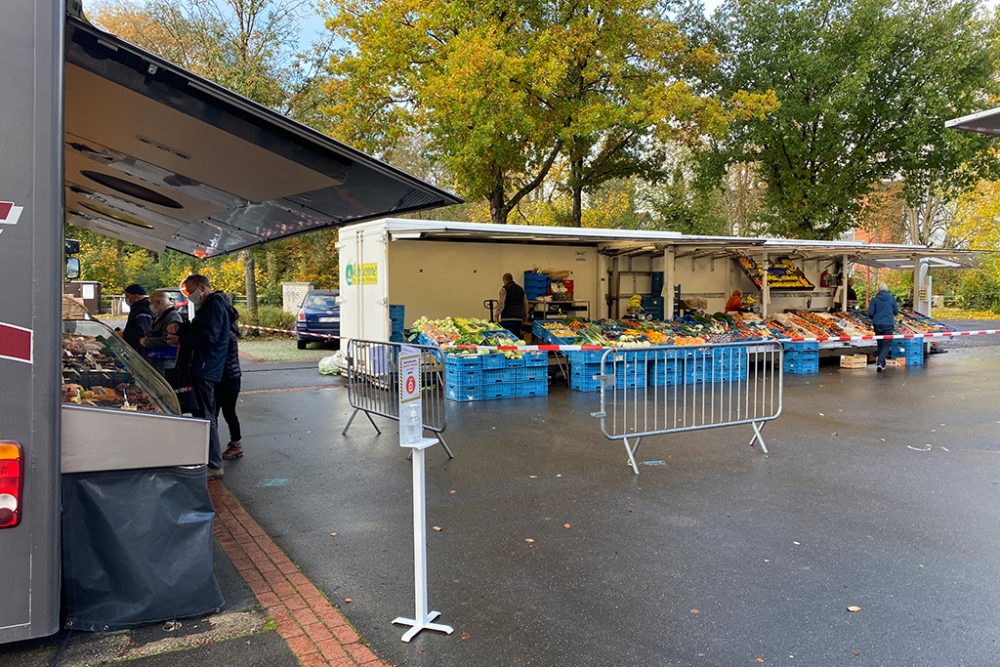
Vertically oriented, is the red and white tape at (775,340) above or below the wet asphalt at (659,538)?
above

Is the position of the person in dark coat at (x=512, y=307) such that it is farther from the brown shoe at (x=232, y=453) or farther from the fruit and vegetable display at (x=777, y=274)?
the fruit and vegetable display at (x=777, y=274)

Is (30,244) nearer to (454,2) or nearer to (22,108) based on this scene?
(22,108)

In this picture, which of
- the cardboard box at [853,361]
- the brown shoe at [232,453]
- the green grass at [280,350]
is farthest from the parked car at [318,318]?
the cardboard box at [853,361]

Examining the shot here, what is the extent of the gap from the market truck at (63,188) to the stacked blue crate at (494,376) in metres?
6.41

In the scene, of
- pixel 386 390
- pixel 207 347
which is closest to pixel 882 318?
pixel 386 390

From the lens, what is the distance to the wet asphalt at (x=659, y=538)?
3.59 metres

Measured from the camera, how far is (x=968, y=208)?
34688 millimetres

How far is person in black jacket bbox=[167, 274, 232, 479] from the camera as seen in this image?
22.0 ft

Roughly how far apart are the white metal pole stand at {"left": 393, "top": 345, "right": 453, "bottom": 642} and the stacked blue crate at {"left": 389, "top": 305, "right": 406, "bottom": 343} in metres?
8.64

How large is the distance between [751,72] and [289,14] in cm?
1515

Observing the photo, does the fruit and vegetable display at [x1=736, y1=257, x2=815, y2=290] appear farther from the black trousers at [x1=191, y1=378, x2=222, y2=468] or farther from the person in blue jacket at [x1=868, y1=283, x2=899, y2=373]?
the black trousers at [x1=191, y1=378, x2=222, y2=468]

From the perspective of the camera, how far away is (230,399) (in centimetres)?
745

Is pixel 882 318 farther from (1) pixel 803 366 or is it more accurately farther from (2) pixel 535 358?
(2) pixel 535 358

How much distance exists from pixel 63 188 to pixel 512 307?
34.5 ft
